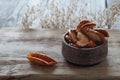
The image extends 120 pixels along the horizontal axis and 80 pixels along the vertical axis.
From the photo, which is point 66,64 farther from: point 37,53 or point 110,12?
point 110,12

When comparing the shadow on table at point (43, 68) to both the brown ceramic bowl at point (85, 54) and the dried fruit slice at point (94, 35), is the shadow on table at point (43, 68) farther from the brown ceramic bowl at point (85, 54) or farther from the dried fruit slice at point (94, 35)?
the dried fruit slice at point (94, 35)

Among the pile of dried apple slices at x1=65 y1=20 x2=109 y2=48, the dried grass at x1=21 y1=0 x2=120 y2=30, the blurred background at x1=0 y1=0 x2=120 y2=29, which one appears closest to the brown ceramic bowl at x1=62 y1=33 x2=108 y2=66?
the pile of dried apple slices at x1=65 y1=20 x2=109 y2=48

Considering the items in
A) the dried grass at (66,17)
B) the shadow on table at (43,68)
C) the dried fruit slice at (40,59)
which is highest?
the dried grass at (66,17)

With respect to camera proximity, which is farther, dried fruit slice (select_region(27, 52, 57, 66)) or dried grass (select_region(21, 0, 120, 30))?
dried grass (select_region(21, 0, 120, 30))

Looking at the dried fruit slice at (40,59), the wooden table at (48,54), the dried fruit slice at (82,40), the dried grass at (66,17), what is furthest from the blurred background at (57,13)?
the dried fruit slice at (82,40)

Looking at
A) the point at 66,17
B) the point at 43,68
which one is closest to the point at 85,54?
the point at 43,68

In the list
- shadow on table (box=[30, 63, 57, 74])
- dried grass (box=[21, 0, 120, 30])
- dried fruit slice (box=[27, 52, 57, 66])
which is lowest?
shadow on table (box=[30, 63, 57, 74])

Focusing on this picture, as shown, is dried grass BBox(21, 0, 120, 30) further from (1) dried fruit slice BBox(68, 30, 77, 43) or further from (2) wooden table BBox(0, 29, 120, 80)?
(1) dried fruit slice BBox(68, 30, 77, 43)
